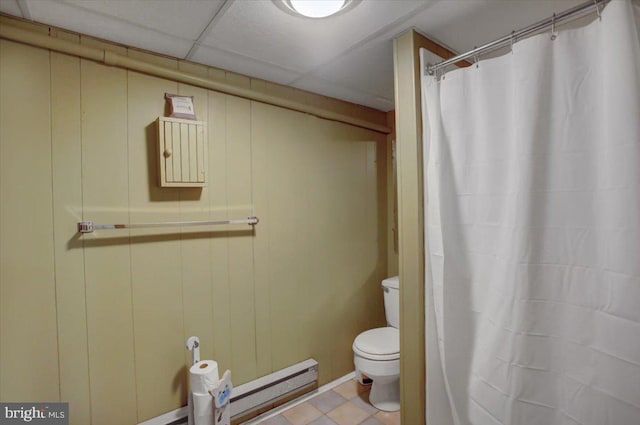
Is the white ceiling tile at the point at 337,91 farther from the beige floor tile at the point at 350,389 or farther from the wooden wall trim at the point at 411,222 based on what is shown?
the beige floor tile at the point at 350,389

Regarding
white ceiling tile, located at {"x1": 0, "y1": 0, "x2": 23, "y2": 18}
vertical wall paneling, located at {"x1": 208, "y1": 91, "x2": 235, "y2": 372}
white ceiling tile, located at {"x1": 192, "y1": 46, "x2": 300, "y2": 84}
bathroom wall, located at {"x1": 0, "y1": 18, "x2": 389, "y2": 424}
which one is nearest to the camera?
white ceiling tile, located at {"x1": 0, "y1": 0, "x2": 23, "y2": 18}

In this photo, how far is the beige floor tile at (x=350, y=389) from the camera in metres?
2.30

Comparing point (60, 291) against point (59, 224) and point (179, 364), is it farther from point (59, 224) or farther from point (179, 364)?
point (179, 364)

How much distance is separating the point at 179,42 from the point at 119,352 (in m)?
1.57

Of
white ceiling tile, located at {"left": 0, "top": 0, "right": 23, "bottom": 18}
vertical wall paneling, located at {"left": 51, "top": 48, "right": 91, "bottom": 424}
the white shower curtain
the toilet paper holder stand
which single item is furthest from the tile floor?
white ceiling tile, located at {"left": 0, "top": 0, "right": 23, "bottom": 18}

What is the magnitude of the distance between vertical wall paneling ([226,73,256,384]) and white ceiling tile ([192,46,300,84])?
118 mm

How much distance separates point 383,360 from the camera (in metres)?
2.02

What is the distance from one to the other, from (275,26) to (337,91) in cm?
92

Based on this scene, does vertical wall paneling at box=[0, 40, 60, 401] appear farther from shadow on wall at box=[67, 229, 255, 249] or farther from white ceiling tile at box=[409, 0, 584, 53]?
white ceiling tile at box=[409, 0, 584, 53]

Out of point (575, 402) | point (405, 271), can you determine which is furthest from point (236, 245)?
point (575, 402)

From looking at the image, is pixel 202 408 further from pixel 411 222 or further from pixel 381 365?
pixel 411 222

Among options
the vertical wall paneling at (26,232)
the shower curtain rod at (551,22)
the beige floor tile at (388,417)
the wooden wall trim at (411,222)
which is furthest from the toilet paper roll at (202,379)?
the shower curtain rod at (551,22)

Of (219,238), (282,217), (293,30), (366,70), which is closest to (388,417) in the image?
(282,217)

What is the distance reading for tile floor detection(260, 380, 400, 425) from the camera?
6.56ft
